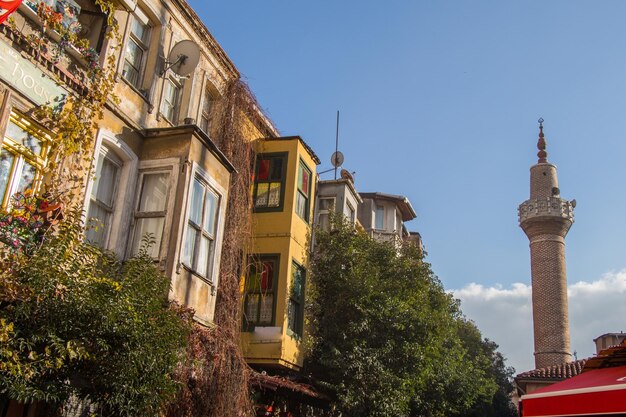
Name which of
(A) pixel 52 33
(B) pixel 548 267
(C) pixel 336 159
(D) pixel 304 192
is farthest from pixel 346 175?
(B) pixel 548 267

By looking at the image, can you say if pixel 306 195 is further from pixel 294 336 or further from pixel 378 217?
pixel 378 217

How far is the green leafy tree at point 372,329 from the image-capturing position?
17172 mm

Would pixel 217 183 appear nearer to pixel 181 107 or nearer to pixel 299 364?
pixel 181 107

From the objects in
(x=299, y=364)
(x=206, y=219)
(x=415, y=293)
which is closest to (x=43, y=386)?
(x=206, y=219)

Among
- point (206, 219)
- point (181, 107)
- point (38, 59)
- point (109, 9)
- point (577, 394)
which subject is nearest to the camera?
point (577, 394)

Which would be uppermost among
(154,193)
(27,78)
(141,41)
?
(141,41)

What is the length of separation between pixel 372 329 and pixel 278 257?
11.1 feet

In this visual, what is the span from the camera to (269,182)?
59.2 feet

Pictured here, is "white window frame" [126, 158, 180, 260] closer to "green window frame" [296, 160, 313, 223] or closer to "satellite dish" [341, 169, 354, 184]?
"green window frame" [296, 160, 313, 223]

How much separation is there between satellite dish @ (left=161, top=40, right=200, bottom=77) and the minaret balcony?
104ft

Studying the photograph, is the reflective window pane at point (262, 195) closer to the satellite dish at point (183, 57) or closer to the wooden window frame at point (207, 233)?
the wooden window frame at point (207, 233)

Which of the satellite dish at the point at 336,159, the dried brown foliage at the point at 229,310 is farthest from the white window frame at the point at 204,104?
the satellite dish at the point at 336,159

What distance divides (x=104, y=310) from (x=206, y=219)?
17.0 ft

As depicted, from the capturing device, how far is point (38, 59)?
31.8ft
